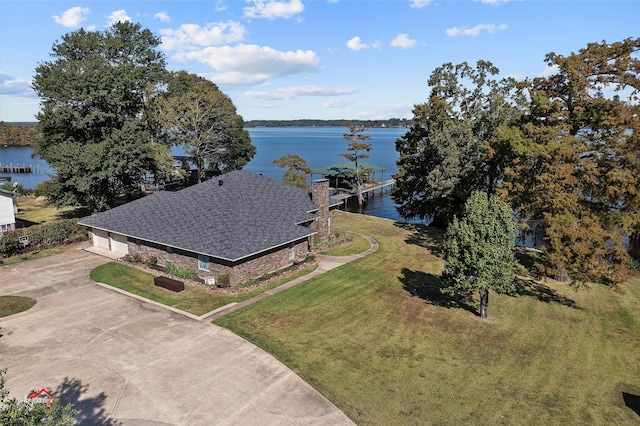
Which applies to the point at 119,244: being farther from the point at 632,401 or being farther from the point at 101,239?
the point at 632,401

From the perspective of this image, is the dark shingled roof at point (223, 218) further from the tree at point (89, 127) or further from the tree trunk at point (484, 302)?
the tree trunk at point (484, 302)

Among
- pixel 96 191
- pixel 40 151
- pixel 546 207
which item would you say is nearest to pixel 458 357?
pixel 546 207

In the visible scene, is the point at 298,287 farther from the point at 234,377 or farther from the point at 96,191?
the point at 96,191

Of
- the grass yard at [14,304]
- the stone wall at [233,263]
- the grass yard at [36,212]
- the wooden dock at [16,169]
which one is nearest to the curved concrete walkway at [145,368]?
the grass yard at [14,304]

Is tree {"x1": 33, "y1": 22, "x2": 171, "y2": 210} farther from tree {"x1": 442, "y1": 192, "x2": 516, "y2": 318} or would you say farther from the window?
tree {"x1": 442, "y1": 192, "x2": 516, "y2": 318}

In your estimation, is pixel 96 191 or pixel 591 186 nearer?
pixel 591 186

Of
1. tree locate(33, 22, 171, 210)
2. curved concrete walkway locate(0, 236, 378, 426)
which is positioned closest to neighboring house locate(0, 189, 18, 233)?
tree locate(33, 22, 171, 210)

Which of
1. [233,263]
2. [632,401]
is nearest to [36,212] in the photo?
[233,263]
